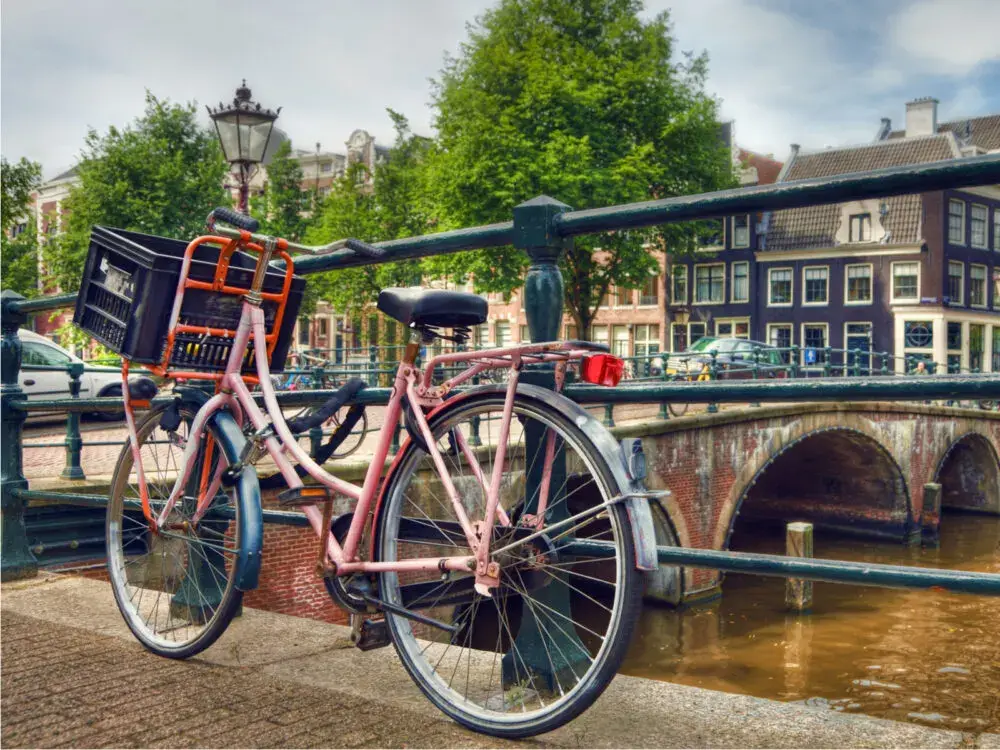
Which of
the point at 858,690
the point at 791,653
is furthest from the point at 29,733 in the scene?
the point at 791,653

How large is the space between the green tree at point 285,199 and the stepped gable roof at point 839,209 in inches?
628

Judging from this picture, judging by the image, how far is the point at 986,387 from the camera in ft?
6.11

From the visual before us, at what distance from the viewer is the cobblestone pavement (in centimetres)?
210

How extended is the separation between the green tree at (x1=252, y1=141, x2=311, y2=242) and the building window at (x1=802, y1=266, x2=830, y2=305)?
55.6 ft

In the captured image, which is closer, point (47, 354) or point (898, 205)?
point (47, 354)

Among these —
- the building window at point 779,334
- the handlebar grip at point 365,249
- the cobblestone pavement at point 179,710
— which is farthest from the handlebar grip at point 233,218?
the building window at point 779,334

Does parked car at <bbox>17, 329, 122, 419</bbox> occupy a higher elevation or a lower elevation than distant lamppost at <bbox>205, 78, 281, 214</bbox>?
lower

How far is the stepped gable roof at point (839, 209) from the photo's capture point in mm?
33188

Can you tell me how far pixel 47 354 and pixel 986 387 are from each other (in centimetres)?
1516

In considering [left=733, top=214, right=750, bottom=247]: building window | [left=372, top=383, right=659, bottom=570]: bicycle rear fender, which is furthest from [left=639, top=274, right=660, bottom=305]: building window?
[left=372, top=383, right=659, bottom=570]: bicycle rear fender

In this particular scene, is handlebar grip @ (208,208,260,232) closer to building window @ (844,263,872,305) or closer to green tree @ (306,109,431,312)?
green tree @ (306,109,431,312)

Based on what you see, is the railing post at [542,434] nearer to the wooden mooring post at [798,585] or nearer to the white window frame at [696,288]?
the wooden mooring post at [798,585]

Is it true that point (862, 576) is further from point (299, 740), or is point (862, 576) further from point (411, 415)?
point (299, 740)

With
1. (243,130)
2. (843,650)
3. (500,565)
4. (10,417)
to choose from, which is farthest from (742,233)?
(500,565)
